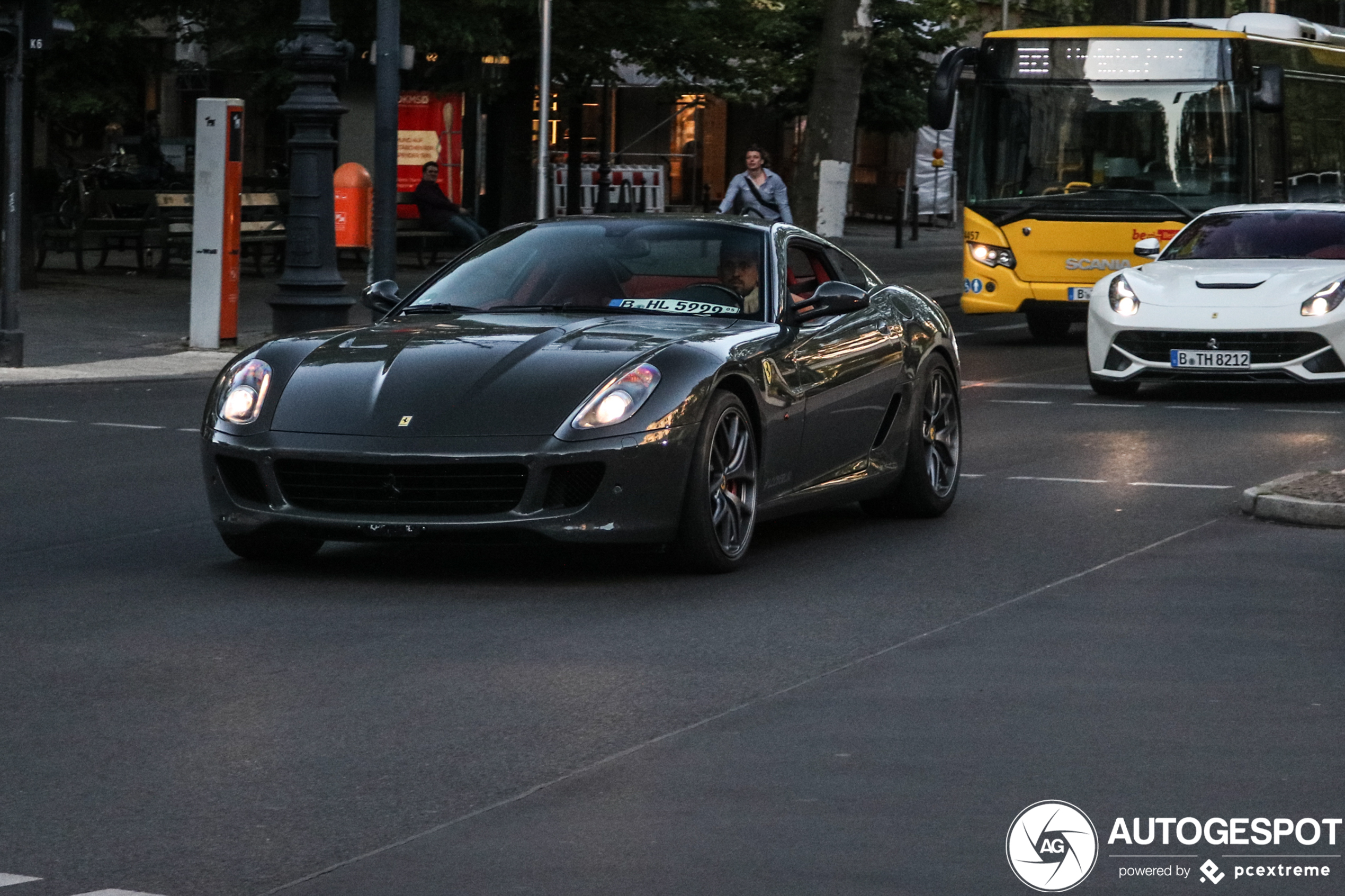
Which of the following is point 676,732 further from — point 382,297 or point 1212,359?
point 1212,359

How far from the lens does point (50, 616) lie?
7.93 m

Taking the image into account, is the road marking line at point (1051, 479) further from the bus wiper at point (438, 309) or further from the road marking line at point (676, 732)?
the bus wiper at point (438, 309)

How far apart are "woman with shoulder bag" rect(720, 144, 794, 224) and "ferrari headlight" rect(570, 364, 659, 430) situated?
47.6ft

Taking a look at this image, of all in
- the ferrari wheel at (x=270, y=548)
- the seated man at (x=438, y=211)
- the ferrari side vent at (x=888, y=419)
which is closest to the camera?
the ferrari wheel at (x=270, y=548)

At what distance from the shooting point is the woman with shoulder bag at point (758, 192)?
23.1 meters

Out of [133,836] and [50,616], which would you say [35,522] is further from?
[133,836]

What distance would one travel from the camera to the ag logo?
489cm

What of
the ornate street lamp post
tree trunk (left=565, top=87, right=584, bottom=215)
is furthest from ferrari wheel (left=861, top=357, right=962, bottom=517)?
tree trunk (left=565, top=87, right=584, bottom=215)

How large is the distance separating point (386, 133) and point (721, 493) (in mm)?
13364

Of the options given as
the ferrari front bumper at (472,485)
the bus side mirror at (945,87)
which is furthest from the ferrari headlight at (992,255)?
the ferrari front bumper at (472,485)

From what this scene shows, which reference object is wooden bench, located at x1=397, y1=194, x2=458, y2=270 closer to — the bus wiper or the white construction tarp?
the bus wiper

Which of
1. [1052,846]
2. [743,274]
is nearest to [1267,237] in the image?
[743,274]

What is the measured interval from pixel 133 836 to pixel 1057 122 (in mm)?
18798

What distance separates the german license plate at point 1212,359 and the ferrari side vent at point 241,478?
9625mm
